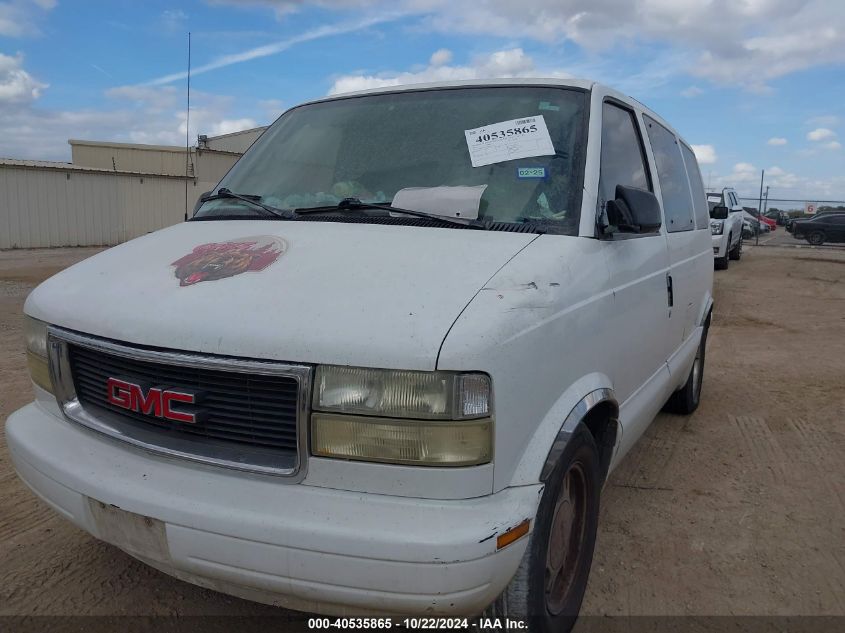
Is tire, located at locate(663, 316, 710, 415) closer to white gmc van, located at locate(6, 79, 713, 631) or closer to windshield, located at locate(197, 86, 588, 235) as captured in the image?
white gmc van, located at locate(6, 79, 713, 631)

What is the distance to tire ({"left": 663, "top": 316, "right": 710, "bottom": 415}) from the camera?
4844mm

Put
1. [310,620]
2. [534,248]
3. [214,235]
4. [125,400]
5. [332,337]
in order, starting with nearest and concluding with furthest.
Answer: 1. [332,337]
2. [125,400]
3. [534,248]
4. [310,620]
5. [214,235]

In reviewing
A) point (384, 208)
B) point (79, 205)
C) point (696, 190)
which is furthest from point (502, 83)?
point (79, 205)

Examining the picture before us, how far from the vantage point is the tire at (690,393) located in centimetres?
484

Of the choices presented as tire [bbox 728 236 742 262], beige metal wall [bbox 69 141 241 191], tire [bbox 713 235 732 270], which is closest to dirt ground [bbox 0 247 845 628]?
tire [bbox 713 235 732 270]

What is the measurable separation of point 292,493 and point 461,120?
1.77 m

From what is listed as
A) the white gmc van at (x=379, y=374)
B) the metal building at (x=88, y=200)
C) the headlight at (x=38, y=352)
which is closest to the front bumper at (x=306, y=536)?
the white gmc van at (x=379, y=374)

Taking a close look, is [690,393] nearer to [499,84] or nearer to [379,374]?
[499,84]

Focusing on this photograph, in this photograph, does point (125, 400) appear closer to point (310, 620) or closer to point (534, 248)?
point (310, 620)

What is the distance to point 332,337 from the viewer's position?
1.84 m

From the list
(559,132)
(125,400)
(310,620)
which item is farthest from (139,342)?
(559,132)

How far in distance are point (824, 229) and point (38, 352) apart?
1130 inches

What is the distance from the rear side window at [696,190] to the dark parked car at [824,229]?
24277 millimetres

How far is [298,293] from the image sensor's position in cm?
204
